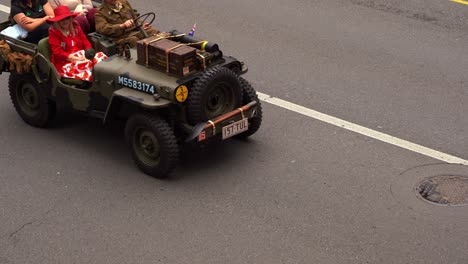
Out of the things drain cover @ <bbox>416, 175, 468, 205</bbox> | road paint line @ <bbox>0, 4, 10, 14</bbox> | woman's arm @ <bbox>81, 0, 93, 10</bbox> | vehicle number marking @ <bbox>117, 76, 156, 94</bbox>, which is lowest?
road paint line @ <bbox>0, 4, 10, 14</bbox>

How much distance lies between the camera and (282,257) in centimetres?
690

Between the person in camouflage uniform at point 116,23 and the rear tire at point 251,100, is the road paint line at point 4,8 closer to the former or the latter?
the person in camouflage uniform at point 116,23

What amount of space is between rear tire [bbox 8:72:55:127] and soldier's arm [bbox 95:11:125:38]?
87 centimetres

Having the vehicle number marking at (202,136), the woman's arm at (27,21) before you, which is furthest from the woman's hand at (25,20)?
the vehicle number marking at (202,136)

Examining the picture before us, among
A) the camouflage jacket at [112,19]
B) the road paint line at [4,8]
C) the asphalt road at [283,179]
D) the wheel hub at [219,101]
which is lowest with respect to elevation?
the road paint line at [4,8]

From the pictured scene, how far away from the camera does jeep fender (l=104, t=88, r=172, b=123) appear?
7.70m

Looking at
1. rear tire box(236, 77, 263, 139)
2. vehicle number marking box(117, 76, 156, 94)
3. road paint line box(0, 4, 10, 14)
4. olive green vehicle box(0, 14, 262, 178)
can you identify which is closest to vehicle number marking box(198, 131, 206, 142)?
olive green vehicle box(0, 14, 262, 178)

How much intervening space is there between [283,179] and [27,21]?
3.24 meters

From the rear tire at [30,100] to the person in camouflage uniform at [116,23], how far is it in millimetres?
908

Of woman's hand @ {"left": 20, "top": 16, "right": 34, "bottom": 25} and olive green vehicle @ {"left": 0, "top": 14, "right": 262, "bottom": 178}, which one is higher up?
woman's hand @ {"left": 20, "top": 16, "right": 34, "bottom": 25}

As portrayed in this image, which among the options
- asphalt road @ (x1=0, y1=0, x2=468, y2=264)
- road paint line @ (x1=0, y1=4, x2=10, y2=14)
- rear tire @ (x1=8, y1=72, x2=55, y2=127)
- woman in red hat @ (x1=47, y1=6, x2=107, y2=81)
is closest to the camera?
asphalt road @ (x1=0, y1=0, x2=468, y2=264)

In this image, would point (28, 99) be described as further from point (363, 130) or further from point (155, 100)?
point (363, 130)

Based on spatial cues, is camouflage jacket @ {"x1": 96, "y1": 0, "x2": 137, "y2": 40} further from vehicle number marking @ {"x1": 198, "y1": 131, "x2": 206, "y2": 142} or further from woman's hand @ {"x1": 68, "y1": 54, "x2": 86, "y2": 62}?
vehicle number marking @ {"x1": 198, "y1": 131, "x2": 206, "y2": 142}

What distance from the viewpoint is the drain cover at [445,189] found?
7.68 meters
